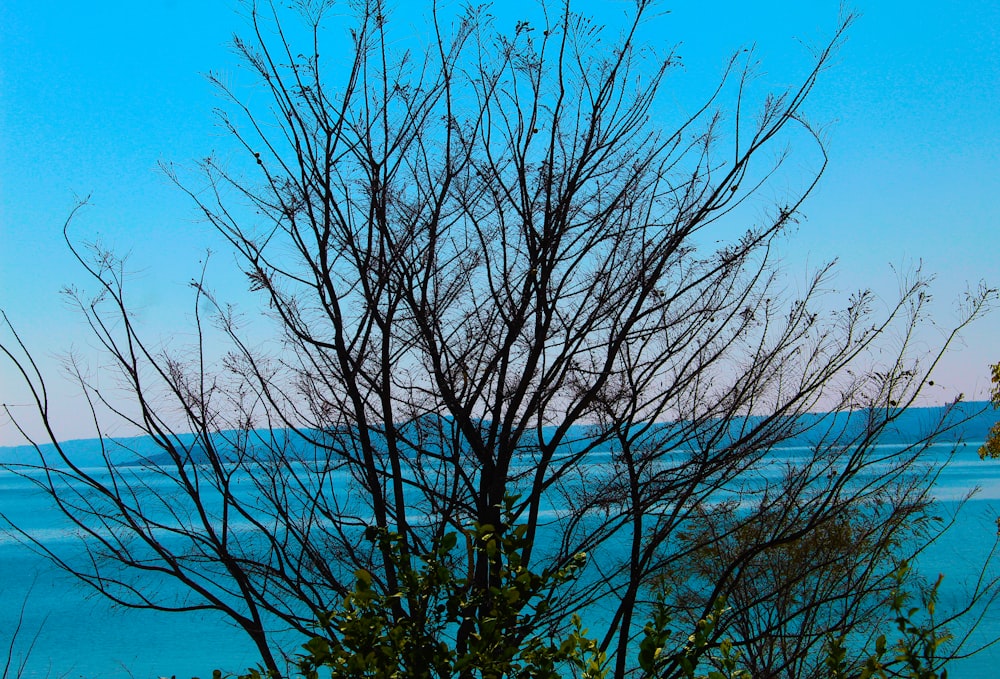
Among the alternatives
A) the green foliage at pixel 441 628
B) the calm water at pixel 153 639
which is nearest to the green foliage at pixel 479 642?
the green foliage at pixel 441 628

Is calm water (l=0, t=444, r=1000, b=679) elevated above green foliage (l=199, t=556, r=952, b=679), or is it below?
above

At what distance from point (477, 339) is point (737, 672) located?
117 centimetres

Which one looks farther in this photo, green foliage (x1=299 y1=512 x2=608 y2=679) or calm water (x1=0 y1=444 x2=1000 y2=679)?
calm water (x1=0 y1=444 x2=1000 y2=679)

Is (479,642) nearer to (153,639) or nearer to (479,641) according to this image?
(479,641)

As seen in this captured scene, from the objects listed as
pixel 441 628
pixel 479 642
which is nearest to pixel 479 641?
pixel 479 642

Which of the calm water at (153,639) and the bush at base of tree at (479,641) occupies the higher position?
the calm water at (153,639)

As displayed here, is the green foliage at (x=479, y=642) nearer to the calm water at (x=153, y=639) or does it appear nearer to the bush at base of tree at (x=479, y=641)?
the bush at base of tree at (x=479, y=641)

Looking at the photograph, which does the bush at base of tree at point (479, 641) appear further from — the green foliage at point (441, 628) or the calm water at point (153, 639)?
the calm water at point (153, 639)

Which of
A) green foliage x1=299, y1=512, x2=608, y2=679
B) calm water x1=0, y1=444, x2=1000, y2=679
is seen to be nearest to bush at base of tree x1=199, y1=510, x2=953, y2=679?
green foliage x1=299, y1=512, x2=608, y2=679

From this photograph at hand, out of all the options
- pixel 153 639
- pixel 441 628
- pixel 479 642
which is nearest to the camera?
pixel 479 642

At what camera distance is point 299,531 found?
7.72 ft

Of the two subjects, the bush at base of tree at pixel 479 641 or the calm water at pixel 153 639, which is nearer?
the bush at base of tree at pixel 479 641

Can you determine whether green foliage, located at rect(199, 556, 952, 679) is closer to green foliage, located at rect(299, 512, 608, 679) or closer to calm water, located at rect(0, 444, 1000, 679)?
green foliage, located at rect(299, 512, 608, 679)

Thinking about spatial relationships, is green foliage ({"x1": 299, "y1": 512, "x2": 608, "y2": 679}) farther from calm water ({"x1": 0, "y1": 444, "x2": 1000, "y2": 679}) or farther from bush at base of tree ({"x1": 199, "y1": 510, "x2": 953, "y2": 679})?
calm water ({"x1": 0, "y1": 444, "x2": 1000, "y2": 679})
